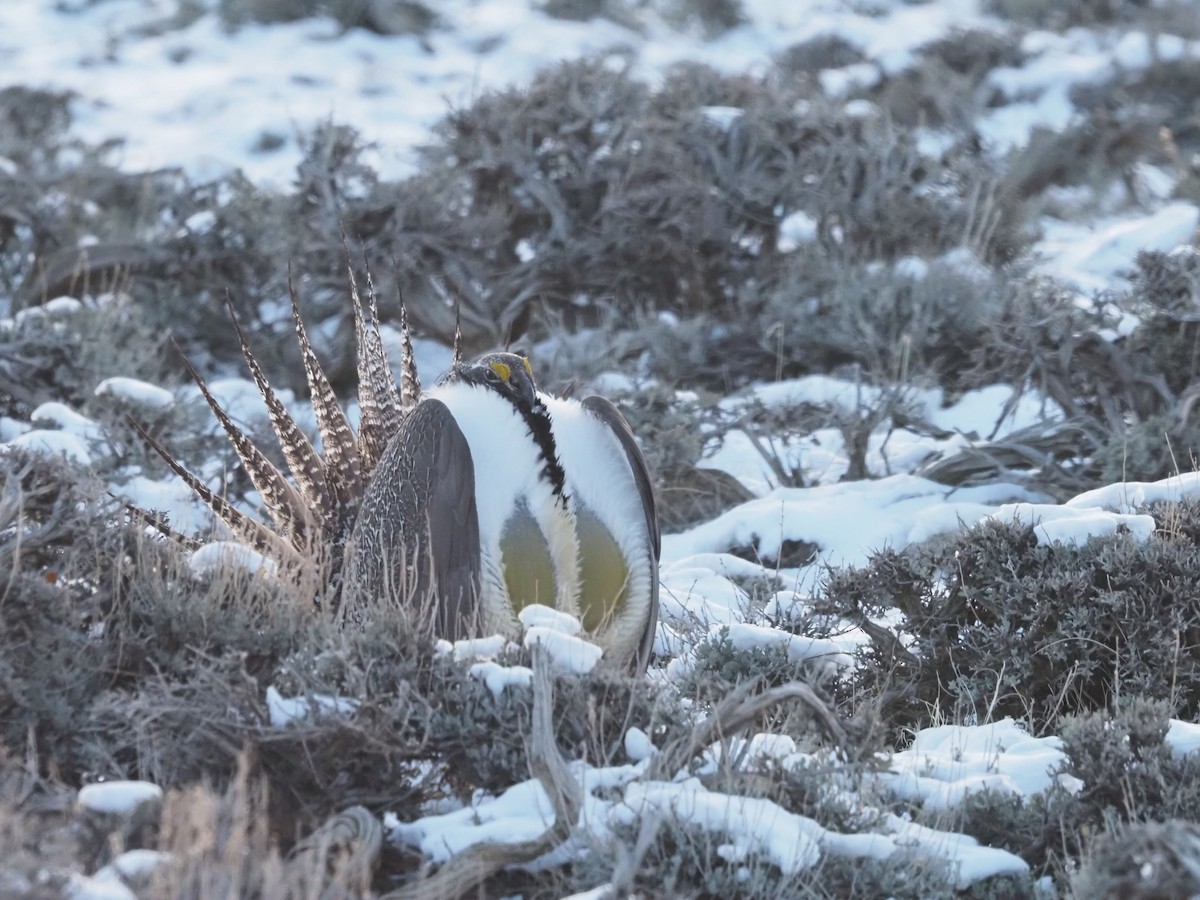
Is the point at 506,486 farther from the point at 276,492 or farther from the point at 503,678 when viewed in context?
the point at 276,492

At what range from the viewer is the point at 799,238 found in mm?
8703

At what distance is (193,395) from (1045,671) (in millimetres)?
4176

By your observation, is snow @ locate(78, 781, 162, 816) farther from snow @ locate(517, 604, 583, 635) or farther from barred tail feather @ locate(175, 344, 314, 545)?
barred tail feather @ locate(175, 344, 314, 545)

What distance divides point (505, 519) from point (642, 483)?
381 mm

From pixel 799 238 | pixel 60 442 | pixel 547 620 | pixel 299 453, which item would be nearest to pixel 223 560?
pixel 547 620

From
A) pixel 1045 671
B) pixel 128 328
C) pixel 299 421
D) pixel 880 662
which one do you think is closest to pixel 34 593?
pixel 880 662

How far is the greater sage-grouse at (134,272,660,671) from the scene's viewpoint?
12.0ft

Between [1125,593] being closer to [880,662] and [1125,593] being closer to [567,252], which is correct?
[880,662]

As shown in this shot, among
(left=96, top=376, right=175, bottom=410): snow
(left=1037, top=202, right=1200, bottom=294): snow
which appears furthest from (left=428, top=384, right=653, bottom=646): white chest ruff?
(left=1037, top=202, right=1200, bottom=294): snow

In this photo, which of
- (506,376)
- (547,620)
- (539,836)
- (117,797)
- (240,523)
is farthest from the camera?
(240,523)

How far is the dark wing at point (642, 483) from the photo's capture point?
12.7 feet

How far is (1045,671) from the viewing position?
3943mm

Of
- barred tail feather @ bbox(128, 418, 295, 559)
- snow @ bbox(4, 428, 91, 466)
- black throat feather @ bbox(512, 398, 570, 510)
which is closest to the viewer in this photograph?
black throat feather @ bbox(512, 398, 570, 510)

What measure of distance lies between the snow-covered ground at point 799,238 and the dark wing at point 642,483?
208mm
